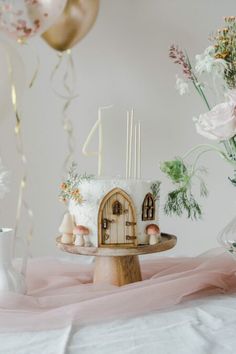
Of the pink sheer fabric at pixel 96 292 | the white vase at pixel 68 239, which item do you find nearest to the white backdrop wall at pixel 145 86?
the pink sheer fabric at pixel 96 292

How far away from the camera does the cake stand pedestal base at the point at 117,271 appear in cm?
128

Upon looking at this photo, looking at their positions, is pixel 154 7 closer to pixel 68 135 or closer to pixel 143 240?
pixel 68 135

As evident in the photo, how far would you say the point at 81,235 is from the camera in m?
1.27

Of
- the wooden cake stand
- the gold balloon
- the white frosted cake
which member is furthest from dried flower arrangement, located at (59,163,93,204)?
the gold balloon

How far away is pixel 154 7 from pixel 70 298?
1.26 metres

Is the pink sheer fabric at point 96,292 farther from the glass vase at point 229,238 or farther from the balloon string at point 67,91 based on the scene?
the balloon string at point 67,91

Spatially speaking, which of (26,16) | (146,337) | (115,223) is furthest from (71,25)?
(146,337)

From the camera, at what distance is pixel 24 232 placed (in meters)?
1.89

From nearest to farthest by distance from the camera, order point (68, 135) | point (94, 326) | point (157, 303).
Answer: point (94, 326)
point (157, 303)
point (68, 135)

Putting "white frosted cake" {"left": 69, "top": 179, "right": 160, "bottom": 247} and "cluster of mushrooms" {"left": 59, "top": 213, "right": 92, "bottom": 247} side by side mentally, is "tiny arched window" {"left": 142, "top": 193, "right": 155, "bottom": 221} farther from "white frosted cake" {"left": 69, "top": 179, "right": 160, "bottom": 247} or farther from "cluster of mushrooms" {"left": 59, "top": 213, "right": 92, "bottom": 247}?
"cluster of mushrooms" {"left": 59, "top": 213, "right": 92, "bottom": 247}

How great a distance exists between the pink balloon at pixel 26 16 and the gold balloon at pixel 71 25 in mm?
152

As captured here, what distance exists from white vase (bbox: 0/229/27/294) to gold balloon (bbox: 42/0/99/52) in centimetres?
51

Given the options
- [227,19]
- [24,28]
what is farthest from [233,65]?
[24,28]

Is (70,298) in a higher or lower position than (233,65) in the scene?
lower
